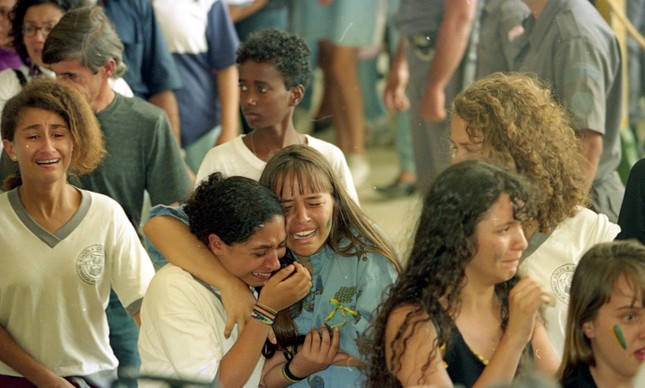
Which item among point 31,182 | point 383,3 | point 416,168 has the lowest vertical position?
point 416,168

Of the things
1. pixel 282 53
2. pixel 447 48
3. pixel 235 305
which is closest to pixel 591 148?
pixel 447 48

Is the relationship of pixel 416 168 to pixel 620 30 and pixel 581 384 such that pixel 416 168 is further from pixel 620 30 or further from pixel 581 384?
pixel 581 384

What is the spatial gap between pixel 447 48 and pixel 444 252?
4.51 feet

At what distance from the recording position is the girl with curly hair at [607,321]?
2.14 meters

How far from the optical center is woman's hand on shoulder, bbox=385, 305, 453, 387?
6.87 feet

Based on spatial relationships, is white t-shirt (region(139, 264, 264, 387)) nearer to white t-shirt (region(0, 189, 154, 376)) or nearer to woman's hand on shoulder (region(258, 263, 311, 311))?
woman's hand on shoulder (region(258, 263, 311, 311))

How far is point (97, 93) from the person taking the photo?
3.09 meters

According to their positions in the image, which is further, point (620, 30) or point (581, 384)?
point (620, 30)

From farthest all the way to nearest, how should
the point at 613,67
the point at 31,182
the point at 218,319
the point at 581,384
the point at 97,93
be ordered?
the point at 613,67 → the point at 97,93 → the point at 31,182 → the point at 218,319 → the point at 581,384

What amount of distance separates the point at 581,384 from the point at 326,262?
0.66m

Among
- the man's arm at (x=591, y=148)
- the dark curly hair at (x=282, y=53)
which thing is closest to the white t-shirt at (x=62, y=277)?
the dark curly hair at (x=282, y=53)

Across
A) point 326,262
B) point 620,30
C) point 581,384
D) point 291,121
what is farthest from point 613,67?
point 581,384

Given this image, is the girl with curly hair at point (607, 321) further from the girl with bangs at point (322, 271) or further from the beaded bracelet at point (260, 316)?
the beaded bracelet at point (260, 316)

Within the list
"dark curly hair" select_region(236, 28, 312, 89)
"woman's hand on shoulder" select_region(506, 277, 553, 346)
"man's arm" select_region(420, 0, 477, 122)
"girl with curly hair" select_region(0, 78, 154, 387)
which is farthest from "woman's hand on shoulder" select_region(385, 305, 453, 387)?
"man's arm" select_region(420, 0, 477, 122)
